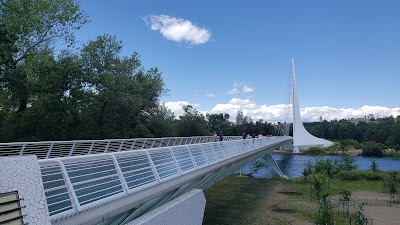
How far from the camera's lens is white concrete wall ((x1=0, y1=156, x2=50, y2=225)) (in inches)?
147

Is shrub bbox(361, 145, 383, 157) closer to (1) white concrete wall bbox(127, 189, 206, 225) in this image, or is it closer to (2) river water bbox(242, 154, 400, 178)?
(2) river water bbox(242, 154, 400, 178)

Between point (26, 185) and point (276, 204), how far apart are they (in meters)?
16.3

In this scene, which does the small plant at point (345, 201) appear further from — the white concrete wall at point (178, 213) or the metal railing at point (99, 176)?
Answer: the white concrete wall at point (178, 213)

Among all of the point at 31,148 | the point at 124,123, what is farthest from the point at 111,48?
the point at 31,148

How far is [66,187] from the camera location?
4602 millimetres

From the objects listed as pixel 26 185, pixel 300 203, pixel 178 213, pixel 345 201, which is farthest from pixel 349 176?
pixel 26 185

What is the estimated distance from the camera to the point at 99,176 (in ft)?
19.0

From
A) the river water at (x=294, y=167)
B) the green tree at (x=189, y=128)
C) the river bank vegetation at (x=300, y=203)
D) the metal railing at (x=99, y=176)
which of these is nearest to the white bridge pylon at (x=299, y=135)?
the river water at (x=294, y=167)

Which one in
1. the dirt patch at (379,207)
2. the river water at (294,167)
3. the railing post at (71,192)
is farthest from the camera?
the river water at (294,167)

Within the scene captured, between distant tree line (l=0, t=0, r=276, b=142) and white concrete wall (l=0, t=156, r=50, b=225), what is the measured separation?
1637cm

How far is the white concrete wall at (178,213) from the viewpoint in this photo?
218 inches

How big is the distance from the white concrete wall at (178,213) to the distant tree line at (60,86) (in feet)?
47.8

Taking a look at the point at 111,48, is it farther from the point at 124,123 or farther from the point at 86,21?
the point at 124,123

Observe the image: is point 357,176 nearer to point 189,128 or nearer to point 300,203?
point 300,203
